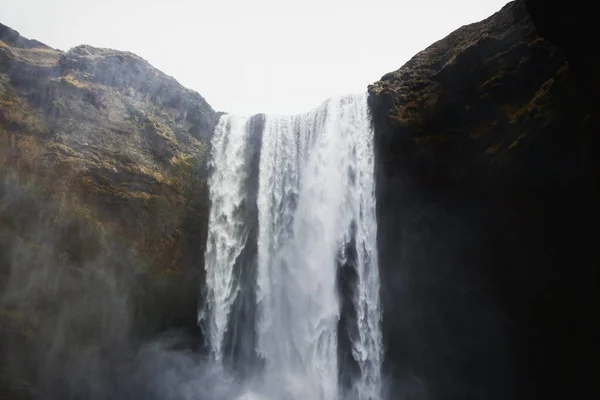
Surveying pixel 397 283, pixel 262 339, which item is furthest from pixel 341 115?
pixel 262 339

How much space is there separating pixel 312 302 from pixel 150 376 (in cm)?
711

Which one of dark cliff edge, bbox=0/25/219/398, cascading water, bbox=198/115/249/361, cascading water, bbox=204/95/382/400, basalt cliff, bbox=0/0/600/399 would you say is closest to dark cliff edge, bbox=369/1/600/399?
basalt cliff, bbox=0/0/600/399

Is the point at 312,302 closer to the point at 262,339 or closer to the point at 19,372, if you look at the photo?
the point at 262,339

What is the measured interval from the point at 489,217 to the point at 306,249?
25.4 ft

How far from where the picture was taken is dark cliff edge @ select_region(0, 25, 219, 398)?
14.6 metres

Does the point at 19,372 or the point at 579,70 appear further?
the point at 19,372

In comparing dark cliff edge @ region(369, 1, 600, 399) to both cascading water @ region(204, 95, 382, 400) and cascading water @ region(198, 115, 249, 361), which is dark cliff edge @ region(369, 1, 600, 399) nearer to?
cascading water @ region(204, 95, 382, 400)

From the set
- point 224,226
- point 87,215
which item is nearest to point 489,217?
point 224,226

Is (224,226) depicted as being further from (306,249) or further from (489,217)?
(489,217)

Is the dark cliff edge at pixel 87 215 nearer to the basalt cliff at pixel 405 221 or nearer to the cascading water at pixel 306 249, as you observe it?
the basalt cliff at pixel 405 221

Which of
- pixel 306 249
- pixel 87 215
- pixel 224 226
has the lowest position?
pixel 306 249

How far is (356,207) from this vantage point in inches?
688

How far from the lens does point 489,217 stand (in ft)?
44.9

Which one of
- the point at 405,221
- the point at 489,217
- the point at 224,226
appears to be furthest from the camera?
the point at 224,226
